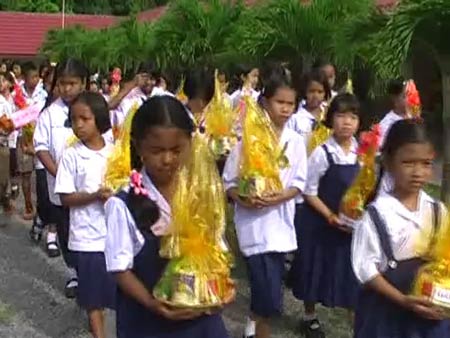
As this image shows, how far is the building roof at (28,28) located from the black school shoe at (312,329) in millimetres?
21249

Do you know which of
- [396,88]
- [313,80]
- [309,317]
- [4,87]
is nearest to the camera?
[309,317]

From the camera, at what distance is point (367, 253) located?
2.99m

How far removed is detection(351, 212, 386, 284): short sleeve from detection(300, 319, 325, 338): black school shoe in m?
2.16

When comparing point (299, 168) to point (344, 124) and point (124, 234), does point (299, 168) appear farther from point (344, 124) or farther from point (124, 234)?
point (124, 234)

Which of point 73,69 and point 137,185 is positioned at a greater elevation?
point 73,69

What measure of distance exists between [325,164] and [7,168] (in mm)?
4472

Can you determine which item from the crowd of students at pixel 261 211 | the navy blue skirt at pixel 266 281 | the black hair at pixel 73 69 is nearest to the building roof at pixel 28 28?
the crowd of students at pixel 261 211

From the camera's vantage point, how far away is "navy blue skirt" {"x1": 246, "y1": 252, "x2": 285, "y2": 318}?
14.6 ft

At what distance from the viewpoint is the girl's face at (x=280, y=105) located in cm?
448

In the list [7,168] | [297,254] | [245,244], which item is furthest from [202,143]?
[7,168]

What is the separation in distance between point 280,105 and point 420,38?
7.14ft

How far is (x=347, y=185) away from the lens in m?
4.89

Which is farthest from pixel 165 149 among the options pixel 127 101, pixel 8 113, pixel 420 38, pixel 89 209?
pixel 8 113

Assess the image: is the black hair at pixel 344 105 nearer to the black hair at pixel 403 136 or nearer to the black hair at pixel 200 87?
the black hair at pixel 200 87
